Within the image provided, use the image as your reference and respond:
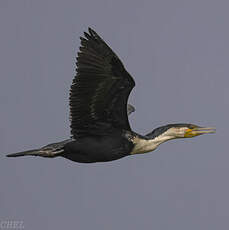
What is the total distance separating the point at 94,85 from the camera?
8.85 meters

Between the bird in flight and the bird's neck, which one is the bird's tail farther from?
the bird's neck

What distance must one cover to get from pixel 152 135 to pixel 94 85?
1601 mm

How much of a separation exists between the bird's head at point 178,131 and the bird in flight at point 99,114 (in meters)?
0.02

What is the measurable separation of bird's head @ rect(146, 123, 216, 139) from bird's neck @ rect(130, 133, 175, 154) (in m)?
0.04

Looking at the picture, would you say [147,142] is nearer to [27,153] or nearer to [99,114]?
[99,114]

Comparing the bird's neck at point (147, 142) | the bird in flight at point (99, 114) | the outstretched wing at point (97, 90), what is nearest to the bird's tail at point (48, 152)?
the bird in flight at point (99, 114)

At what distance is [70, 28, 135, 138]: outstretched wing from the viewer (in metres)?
8.64

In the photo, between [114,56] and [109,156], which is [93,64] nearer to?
[114,56]

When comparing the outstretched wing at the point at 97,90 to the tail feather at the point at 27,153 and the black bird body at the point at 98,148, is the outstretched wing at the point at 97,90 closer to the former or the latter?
the black bird body at the point at 98,148

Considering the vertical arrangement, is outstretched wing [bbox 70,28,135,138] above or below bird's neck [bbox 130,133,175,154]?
above

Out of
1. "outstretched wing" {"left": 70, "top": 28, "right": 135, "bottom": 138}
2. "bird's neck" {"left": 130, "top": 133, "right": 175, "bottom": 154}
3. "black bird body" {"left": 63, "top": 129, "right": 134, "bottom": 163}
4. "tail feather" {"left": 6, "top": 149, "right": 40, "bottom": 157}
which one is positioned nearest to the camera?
"outstretched wing" {"left": 70, "top": 28, "right": 135, "bottom": 138}

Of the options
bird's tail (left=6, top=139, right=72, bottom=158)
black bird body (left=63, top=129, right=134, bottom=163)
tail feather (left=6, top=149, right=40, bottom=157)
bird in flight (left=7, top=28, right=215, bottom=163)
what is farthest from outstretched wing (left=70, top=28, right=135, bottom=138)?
tail feather (left=6, top=149, right=40, bottom=157)

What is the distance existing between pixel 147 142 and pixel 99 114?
1.01 metres

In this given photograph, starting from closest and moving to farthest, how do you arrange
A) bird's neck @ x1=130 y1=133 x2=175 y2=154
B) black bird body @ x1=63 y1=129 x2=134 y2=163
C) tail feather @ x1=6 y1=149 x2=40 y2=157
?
tail feather @ x1=6 y1=149 x2=40 y2=157, black bird body @ x1=63 y1=129 x2=134 y2=163, bird's neck @ x1=130 y1=133 x2=175 y2=154
